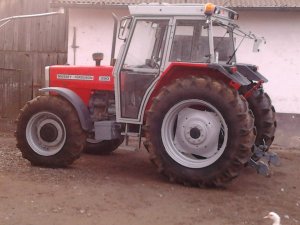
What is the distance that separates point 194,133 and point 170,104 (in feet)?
1.62

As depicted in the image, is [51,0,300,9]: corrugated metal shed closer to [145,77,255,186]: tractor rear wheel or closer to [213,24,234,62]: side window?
[213,24,234,62]: side window

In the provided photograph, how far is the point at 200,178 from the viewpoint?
6.19m

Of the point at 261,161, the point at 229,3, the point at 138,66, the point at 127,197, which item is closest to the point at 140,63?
the point at 138,66

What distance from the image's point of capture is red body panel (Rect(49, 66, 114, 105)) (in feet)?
23.8

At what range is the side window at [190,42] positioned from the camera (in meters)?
6.46

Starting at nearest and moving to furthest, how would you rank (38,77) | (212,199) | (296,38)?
(212,199) → (296,38) → (38,77)

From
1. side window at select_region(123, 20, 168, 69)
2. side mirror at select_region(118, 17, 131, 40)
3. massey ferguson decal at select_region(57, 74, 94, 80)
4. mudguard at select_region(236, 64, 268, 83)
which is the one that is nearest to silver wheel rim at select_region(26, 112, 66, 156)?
massey ferguson decal at select_region(57, 74, 94, 80)

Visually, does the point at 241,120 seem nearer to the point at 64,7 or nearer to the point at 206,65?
the point at 206,65

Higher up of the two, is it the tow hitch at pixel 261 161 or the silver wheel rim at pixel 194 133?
the silver wheel rim at pixel 194 133

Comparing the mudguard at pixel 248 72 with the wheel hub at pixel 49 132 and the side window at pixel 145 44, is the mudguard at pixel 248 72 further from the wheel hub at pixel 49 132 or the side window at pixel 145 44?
the wheel hub at pixel 49 132

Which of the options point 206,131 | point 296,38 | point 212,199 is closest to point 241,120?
point 206,131

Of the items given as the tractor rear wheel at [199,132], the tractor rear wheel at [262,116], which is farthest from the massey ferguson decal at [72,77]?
the tractor rear wheel at [262,116]

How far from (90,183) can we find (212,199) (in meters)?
1.55

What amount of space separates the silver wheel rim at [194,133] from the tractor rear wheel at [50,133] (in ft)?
4.21
